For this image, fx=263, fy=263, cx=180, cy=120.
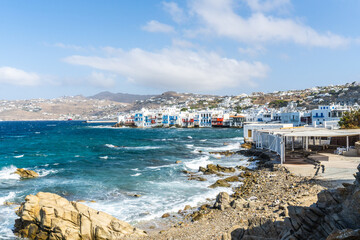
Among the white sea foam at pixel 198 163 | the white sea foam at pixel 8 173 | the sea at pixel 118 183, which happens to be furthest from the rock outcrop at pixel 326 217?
the white sea foam at pixel 8 173

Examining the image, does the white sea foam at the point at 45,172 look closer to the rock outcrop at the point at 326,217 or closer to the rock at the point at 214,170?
the rock at the point at 214,170

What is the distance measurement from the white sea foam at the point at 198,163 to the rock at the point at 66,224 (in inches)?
618

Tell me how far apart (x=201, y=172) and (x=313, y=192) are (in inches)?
480

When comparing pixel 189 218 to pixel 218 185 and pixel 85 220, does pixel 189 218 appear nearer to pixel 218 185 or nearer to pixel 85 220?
pixel 85 220

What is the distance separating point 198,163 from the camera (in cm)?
2886

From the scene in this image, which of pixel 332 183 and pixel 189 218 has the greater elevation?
pixel 332 183

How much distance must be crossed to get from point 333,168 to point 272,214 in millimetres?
9448

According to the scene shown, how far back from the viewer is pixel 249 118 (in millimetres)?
91438

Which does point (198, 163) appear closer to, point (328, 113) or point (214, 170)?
point (214, 170)

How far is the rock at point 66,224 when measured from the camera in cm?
1118

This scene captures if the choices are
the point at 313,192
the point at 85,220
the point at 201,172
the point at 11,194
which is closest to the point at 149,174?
Answer: the point at 201,172

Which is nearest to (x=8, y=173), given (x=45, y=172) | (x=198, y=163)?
(x=45, y=172)

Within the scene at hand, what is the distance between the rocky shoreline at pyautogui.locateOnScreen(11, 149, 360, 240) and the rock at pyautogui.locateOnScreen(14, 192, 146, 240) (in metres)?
0.29

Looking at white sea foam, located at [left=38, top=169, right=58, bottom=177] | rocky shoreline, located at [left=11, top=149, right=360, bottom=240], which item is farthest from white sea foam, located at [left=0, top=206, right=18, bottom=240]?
white sea foam, located at [left=38, top=169, right=58, bottom=177]
